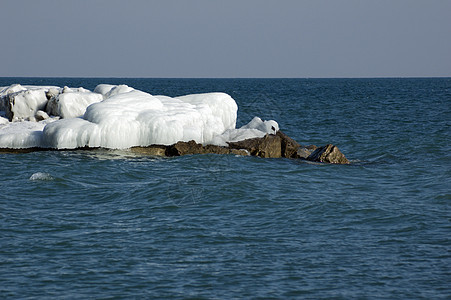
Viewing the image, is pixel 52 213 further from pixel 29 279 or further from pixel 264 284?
pixel 264 284

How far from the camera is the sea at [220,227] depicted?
10.2 meters

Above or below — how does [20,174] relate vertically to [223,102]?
below

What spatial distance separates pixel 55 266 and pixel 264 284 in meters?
4.08

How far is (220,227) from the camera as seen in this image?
13547mm

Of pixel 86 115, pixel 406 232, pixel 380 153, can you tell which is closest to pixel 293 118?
pixel 380 153

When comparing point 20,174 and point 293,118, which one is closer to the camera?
point 20,174

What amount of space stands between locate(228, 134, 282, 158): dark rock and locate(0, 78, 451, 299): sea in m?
0.65

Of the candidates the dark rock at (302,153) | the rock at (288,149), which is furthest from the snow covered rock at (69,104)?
the dark rock at (302,153)

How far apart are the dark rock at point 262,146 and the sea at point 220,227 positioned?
25.7 inches

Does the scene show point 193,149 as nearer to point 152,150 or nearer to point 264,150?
point 152,150

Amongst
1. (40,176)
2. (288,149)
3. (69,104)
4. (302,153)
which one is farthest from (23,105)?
(302,153)

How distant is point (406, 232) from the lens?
1317cm

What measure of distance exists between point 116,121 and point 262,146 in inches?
242

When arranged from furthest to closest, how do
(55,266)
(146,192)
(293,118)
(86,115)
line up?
(293,118) → (86,115) → (146,192) → (55,266)
